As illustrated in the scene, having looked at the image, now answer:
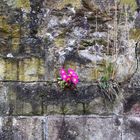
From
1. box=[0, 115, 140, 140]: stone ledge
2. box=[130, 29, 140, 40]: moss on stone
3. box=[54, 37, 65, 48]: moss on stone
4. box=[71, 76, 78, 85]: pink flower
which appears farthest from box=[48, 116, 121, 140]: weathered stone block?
box=[130, 29, 140, 40]: moss on stone

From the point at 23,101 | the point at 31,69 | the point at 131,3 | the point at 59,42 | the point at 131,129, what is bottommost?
the point at 131,129

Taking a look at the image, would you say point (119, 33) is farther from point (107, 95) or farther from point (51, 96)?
point (51, 96)

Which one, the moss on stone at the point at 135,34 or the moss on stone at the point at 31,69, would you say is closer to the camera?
the moss on stone at the point at 31,69

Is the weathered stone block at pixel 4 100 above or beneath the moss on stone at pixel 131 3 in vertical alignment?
beneath

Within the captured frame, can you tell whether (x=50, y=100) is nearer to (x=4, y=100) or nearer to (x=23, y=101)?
(x=23, y=101)

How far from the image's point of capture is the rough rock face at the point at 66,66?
14.9ft

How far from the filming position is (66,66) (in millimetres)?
4602

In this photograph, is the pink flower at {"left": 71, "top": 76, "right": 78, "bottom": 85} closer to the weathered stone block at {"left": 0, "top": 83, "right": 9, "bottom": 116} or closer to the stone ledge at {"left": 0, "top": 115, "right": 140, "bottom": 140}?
the stone ledge at {"left": 0, "top": 115, "right": 140, "bottom": 140}

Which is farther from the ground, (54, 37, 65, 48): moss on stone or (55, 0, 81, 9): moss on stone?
(55, 0, 81, 9): moss on stone

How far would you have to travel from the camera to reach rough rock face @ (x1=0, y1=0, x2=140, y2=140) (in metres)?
4.53

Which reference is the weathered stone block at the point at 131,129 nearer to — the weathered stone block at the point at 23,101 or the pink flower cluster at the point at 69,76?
the pink flower cluster at the point at 69,76

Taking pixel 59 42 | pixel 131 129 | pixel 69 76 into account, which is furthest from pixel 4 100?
pixel 131 129

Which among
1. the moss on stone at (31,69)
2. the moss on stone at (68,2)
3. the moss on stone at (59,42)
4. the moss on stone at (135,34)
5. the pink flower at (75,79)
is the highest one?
the moss on stone at (68,2)

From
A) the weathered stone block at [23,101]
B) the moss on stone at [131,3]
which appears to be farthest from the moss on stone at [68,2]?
the weathered stone block at [23,101]
